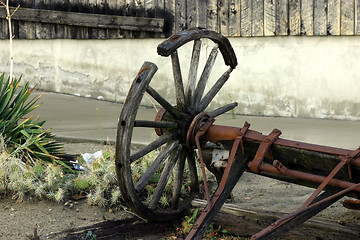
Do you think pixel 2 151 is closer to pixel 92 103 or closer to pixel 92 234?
pixel 92 234

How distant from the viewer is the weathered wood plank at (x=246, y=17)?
8.62 metres

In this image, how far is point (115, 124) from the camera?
8.27m

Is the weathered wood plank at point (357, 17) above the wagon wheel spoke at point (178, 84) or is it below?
above

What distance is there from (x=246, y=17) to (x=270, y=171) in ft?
17.6

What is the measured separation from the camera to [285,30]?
8.42 meters

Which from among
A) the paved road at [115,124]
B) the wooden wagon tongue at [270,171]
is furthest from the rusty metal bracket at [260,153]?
the paved road at [115,124]

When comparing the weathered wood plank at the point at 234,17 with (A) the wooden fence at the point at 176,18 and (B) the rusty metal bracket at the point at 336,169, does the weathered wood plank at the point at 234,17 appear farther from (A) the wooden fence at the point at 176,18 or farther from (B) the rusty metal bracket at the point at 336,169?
(B) the rusty metal bracket at the point at 336,169

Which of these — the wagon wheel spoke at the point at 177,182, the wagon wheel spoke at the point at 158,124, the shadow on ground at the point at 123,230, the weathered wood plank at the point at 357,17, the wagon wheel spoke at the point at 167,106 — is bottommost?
the shadow on ground at the point at 123,230

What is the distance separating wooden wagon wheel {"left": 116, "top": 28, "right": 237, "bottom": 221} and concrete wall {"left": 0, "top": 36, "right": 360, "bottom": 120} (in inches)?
147

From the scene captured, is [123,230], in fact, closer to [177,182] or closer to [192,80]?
[177,182]

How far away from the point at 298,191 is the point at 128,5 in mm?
5497

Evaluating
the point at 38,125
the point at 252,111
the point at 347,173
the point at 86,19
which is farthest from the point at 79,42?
the point at 347,173

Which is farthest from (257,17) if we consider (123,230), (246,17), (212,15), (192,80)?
(123,230)

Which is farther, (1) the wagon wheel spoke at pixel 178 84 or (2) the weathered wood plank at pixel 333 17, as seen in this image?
(2) the weathered wood plank at pixel 333 17
